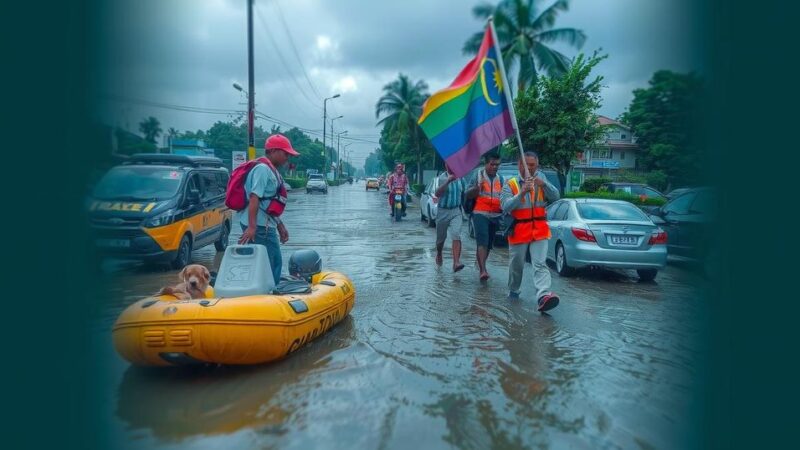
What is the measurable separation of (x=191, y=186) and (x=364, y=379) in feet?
21.9

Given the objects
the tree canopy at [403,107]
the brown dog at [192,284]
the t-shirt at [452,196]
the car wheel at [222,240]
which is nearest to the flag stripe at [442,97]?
the brown dog at [192,284]

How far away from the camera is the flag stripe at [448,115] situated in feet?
17.9

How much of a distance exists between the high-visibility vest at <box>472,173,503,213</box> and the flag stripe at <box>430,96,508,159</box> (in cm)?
224

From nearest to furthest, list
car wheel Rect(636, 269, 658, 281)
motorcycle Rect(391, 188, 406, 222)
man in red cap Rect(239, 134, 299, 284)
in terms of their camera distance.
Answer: man in red cap Rect(239, 134, 299, 284)
car wheel Rect(636, 269, 658, 281)
motorcycle Rect(391, 188, 406, 222)

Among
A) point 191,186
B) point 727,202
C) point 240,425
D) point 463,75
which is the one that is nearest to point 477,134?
point 463,75

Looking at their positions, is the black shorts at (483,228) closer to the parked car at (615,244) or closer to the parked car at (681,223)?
the parked car at (615,244)

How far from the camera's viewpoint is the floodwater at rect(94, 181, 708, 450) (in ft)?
10.2

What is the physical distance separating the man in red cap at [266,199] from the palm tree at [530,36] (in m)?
23.3

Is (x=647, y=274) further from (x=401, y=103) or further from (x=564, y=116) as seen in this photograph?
(x=401, y=103)

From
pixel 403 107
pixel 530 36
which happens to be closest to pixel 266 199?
pixel 530 36

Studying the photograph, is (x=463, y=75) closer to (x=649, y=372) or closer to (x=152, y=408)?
(x=649, y=372)

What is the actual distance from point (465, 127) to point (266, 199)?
2.29 metres

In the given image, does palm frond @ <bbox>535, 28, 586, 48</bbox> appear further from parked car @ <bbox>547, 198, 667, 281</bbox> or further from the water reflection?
the water reflection

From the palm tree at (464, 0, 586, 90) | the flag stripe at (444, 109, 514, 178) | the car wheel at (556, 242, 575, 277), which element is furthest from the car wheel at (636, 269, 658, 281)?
the palm tree at (464, 0, 586, 90)
